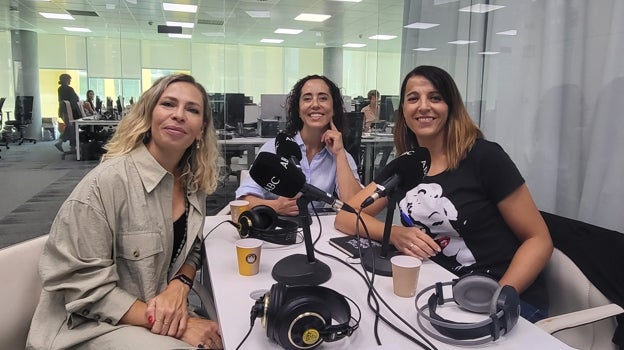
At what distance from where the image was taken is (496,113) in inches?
91.7

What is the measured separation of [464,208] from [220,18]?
25.1ft

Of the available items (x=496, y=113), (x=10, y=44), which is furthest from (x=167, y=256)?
(x=10, y=44)

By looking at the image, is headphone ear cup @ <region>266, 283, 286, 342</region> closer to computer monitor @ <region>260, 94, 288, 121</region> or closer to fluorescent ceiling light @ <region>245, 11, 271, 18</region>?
computer monitor @ <region>260, 94, 288, 121</region>

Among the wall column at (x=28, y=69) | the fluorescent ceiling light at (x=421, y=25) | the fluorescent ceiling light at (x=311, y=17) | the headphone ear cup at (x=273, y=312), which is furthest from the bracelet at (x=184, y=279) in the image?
the wall column at (x=28, y=69)

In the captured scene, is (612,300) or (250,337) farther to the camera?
(612,300)

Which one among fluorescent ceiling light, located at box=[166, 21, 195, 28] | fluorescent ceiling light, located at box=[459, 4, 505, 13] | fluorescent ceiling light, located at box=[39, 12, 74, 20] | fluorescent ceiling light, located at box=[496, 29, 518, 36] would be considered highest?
fluorescent ceiling light, located at box=[39, 12, 74, 20]

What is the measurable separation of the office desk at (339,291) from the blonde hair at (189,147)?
244mm

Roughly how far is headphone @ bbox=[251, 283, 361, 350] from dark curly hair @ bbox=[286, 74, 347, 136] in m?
1.51

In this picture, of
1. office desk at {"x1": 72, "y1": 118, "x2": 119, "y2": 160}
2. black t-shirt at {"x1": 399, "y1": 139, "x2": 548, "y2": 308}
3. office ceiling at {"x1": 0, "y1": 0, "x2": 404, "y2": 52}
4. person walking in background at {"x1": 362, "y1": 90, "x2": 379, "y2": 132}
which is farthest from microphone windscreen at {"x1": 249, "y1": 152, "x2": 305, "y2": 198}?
office desk at {"x1": 72, "y1": 118, "x2": 119, "y2": 160}

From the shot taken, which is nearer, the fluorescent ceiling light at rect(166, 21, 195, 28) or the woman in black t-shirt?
the woman in black t-shirt

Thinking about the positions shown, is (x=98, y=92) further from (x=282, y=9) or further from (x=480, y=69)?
(x=480, y=69)

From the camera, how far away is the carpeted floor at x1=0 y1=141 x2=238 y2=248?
429 centimetres

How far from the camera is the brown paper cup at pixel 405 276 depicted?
44.9 inches

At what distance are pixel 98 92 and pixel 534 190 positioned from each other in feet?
39.6
